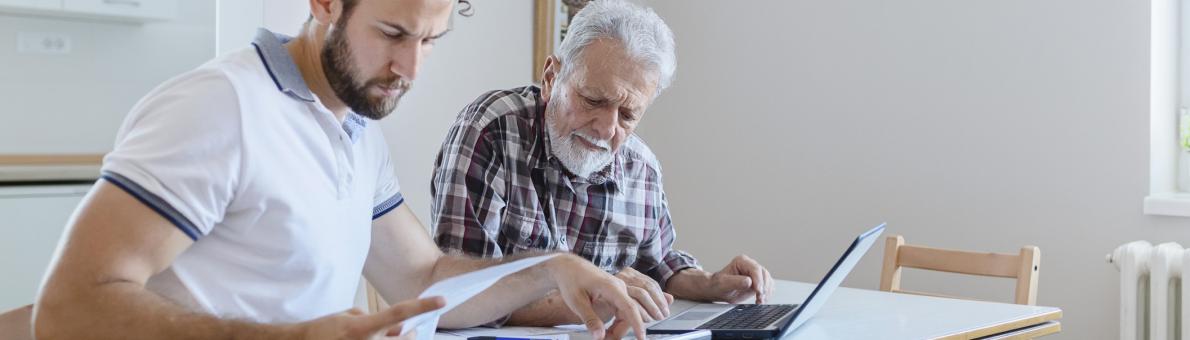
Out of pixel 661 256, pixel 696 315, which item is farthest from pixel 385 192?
pixel 661 256

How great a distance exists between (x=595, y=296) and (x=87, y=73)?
249 cm

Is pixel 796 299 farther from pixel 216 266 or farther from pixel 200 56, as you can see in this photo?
pixel 200 56

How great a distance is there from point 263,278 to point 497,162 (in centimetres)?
80

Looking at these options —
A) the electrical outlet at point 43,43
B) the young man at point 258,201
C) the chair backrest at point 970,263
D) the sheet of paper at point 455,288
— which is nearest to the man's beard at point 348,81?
the young man at point 258,201

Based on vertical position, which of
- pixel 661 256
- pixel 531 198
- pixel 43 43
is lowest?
pixel 661 256

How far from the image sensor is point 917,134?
343 centimetres

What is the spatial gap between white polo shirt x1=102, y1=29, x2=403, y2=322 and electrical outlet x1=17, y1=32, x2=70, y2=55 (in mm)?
2338

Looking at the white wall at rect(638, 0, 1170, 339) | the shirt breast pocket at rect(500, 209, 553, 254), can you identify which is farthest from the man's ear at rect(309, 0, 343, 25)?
the white wall at rect(638, 0, 1170, 339)

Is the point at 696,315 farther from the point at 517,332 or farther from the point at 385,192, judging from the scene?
the point at 385,192

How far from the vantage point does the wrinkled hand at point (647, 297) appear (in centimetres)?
164

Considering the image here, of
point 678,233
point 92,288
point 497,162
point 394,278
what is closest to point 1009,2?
point 678,233

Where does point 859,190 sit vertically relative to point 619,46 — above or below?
below

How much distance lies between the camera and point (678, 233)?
407 cm

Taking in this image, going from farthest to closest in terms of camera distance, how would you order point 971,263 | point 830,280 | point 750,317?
point 971,263 → point 750,317 → point 830,280
